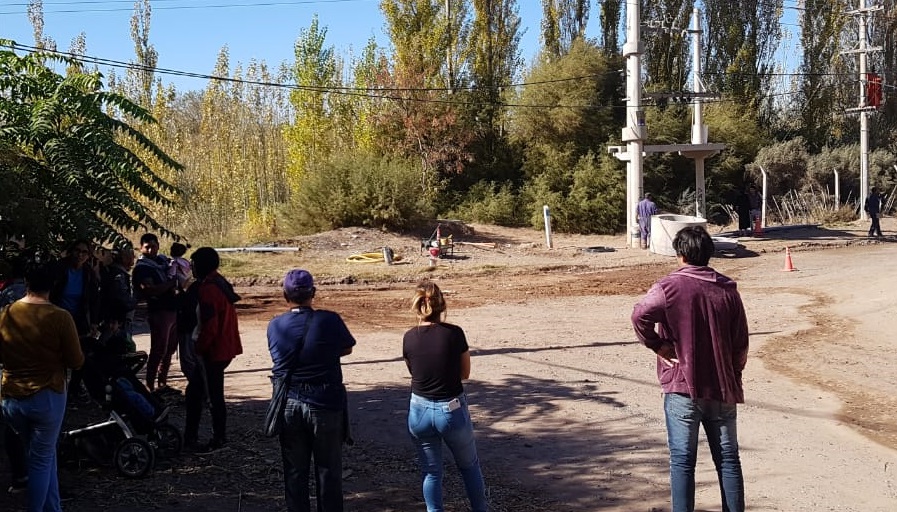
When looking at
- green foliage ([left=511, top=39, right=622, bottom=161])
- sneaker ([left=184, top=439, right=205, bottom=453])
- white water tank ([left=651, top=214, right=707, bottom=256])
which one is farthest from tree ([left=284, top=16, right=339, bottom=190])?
sneaker ([left=184, top=439, right=205, bottom=453])

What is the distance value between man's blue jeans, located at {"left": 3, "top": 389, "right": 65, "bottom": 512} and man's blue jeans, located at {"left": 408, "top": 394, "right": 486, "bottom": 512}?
234cm

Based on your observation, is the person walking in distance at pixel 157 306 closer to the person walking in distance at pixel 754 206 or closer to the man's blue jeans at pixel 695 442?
the man's blue jeans at pixel 695 442

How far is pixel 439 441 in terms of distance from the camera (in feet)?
17.8

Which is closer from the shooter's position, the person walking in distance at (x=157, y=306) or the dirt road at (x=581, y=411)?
the dirt road at (x=581, y=411)

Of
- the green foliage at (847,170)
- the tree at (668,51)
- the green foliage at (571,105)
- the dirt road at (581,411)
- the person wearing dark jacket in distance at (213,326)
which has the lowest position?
the dirt road at (581,411)

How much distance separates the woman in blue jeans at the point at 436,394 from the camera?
534 centimetres

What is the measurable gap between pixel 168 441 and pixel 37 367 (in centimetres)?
218

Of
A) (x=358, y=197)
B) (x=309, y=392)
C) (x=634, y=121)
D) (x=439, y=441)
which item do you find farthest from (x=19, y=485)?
(x=634, y=121)

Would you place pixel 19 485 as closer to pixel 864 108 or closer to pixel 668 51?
pixel 864 108

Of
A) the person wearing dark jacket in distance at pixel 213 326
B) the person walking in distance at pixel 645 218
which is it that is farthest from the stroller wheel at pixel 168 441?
the person walking in distance at pixel 645 218

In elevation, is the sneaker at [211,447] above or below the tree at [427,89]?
below

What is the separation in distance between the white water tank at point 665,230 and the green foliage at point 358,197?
8570 mm

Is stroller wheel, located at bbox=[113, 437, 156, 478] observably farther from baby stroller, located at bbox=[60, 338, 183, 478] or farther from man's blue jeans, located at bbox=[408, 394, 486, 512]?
man's blue jeans, located at bbox=[408, 394, 486, 512]

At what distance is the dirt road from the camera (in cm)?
669
